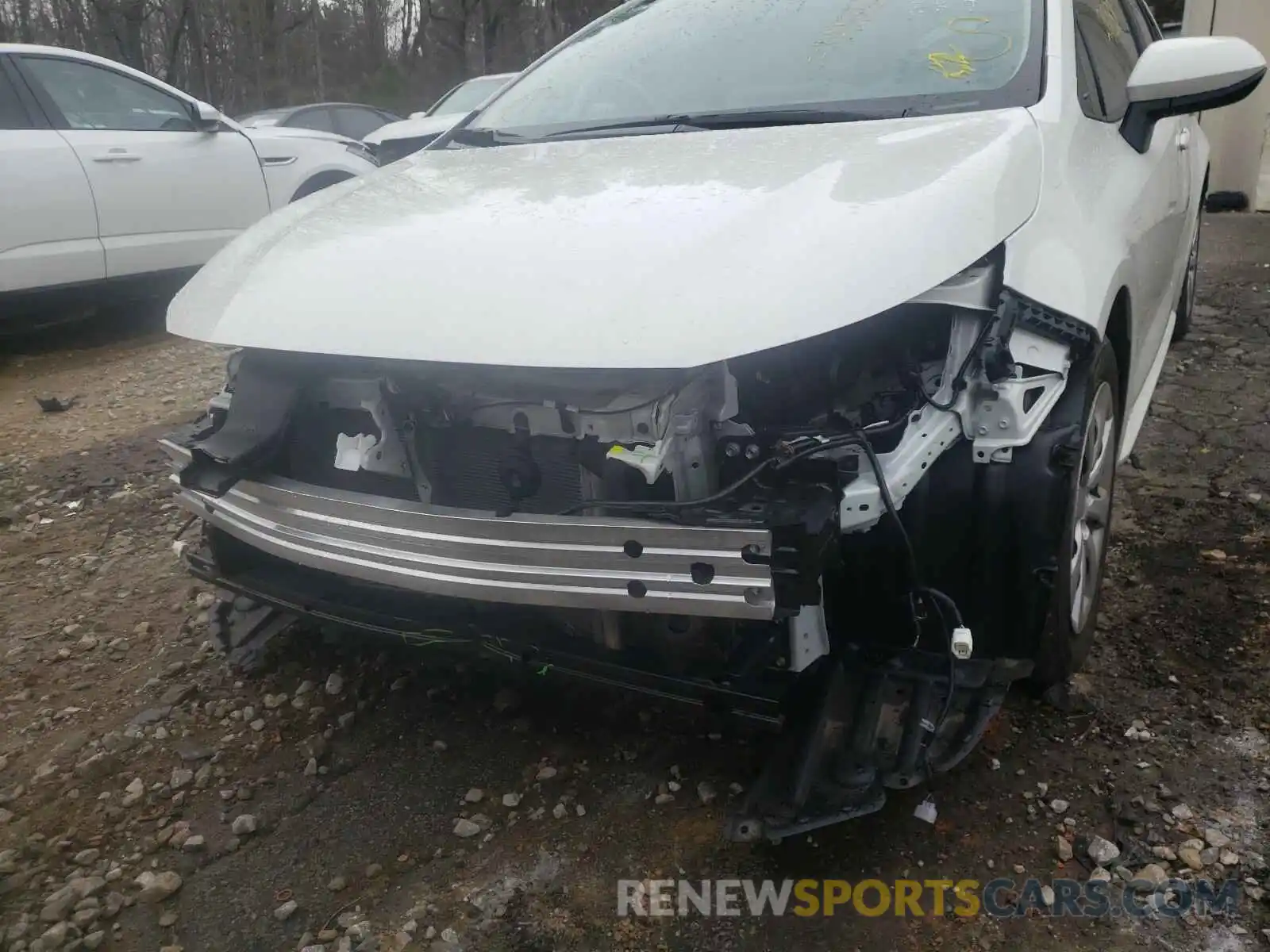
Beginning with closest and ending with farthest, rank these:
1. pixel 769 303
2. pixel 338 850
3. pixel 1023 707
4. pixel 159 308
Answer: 1. pixel 769 303
2. pixel 338 850
3. pixel 1023 707
4. pixel 159 308

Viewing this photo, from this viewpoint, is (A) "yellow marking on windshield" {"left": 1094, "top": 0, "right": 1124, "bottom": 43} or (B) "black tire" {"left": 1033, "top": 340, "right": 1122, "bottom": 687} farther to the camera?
(A) "yellow marking on windshield" {"left": 1094, "top": 0, "right": 1124, "bottom": 43}

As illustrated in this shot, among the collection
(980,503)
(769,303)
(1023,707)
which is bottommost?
(1023,707)

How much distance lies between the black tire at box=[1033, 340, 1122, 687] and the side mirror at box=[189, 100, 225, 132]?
211 inches

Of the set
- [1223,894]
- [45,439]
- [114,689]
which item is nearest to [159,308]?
[45,439]

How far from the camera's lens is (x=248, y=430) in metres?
2.08

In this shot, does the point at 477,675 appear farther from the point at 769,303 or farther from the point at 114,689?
the point at 769,303

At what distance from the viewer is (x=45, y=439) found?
454 centimetres

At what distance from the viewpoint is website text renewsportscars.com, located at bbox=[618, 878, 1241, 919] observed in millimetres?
1774

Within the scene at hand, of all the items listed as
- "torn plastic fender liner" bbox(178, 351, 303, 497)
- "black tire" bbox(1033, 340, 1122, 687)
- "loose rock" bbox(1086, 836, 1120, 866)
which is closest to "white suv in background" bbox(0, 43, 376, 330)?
"torn plastic fender liner" bbox(178, 351, 303, 497)

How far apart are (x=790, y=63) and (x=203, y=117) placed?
4.50 metres

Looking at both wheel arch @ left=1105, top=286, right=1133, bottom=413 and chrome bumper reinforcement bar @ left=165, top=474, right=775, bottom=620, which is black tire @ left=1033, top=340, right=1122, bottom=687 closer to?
wheel arch @ left=1105, top=286, right=1133, bottom=413

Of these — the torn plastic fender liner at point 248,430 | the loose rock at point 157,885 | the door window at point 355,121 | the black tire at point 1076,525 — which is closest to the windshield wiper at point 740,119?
the black tire at point 1076,525

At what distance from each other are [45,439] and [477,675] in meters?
3.10

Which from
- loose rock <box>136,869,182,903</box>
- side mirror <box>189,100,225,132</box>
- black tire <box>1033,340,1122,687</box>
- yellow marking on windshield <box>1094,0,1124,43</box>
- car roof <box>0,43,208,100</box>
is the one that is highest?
car roof <box>0,43,208,100</box>
